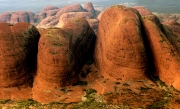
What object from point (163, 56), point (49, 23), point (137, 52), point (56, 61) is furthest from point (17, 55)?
point (49, 23)

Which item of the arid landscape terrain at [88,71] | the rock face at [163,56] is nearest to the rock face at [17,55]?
the arid landscape terrain at [88,71]

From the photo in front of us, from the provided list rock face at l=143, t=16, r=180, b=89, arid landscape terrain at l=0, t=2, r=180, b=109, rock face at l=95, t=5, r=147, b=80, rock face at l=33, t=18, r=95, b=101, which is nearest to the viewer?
arid landscape terrain at l=0, t=2, r=180, b=109

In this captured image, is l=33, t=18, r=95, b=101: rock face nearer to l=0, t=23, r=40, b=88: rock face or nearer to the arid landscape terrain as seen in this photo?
the arid landscape terrain

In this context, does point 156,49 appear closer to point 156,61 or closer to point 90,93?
point 156,61

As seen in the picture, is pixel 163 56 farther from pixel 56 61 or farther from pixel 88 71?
pixel 56 61

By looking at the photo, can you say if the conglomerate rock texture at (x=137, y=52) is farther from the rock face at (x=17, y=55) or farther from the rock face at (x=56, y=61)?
the rock face at (x=17, y=55)

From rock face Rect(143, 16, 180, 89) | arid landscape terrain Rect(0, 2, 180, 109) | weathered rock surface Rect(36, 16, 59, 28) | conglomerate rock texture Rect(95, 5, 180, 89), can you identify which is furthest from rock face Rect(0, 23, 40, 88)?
weathered rock surface Rect(36, 16, 59, 28)

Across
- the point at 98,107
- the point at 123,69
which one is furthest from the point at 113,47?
the point at 98,107
